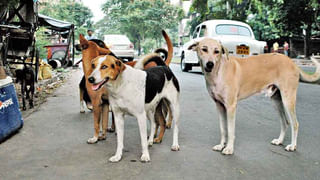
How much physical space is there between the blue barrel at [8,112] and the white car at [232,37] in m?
8.21

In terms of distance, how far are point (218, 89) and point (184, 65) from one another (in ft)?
39.7

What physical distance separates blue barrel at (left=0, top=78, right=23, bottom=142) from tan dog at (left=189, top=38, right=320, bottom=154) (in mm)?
2672

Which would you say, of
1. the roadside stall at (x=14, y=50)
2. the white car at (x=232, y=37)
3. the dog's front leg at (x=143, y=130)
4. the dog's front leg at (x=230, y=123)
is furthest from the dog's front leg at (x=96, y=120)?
the white car at (x=232, y=37)

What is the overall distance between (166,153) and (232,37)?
32.3 feet

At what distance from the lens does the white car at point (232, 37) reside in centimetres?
1241

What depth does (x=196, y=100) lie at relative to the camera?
7836 millimetres

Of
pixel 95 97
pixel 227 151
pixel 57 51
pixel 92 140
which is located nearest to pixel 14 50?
pixel 95 97

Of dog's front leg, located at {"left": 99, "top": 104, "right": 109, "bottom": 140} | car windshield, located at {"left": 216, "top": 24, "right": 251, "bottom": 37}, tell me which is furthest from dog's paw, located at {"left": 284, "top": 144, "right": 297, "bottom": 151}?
car windshield, located at {"left": 216, "top": 24, "right": 251, "bottom": 37}

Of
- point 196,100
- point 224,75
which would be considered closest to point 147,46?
point 196,100

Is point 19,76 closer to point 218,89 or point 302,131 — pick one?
point 218,89

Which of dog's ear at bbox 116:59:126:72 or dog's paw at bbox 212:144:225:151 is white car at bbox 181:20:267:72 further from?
dog's ear at bbox 116:59:126:72

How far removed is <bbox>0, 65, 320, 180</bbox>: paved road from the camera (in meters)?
3.31

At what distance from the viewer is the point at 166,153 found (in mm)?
3961

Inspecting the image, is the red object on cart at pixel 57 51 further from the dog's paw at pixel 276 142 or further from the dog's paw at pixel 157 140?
the dog's paw at pixel 276 142
